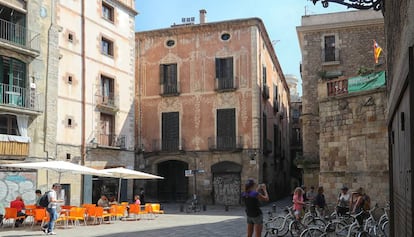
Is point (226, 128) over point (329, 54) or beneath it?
beneath

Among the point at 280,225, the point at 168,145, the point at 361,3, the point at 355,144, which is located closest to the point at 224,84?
the point at 168,145

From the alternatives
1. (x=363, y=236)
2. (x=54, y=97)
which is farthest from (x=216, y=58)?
(x=363, y=236)

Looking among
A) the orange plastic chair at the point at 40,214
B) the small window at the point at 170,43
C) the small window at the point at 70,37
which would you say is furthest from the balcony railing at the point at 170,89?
the orange plastic chair at the point at 40,214

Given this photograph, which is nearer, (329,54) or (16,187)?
(16,187)

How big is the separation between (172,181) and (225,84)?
24.4 ft

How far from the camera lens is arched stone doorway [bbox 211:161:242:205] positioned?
31464 millimetres

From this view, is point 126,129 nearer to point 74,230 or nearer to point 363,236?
point 74,230

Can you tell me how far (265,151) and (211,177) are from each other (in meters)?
4.09

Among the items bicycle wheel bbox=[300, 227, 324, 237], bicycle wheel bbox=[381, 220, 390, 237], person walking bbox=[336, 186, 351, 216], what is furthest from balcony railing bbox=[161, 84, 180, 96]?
bicycle wheel bbox=[300, 227, 324, 237]

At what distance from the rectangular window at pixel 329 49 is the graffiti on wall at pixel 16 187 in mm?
17016

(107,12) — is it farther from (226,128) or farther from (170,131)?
(226,128)

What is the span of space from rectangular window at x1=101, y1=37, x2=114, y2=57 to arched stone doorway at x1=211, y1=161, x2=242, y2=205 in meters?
9.37

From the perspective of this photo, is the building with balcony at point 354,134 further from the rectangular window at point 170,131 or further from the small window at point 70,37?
the small window at point 70,37

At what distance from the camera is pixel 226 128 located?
32.2 metres
